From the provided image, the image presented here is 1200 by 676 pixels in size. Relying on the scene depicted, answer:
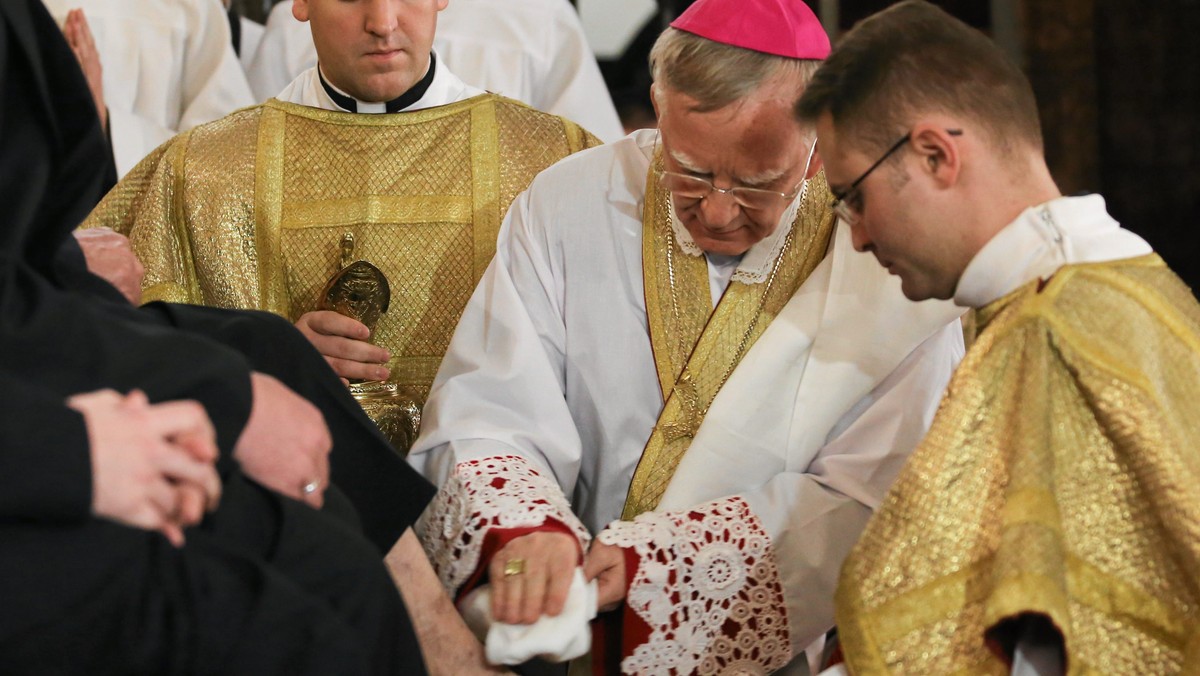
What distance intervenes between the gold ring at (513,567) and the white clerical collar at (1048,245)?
88 cm

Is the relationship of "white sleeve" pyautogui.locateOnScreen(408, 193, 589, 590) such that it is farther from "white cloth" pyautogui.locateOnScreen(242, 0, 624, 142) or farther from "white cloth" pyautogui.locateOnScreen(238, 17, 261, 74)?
"white cloth" pyautogui.locateOnScreen(238, 17, 261, 74)

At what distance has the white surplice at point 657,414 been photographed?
269cm

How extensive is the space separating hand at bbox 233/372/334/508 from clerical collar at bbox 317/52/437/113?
1853 mm

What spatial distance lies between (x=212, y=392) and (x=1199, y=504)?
1315 millimetres

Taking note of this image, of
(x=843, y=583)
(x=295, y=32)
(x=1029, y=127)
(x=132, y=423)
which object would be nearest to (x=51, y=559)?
(x=132, y=423)

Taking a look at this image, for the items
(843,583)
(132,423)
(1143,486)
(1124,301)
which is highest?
(132,423)

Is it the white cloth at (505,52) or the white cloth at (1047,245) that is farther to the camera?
the white cloth at (505,52)

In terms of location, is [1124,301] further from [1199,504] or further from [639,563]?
[639,563]

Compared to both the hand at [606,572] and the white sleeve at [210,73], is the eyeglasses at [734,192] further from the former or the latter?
the white sleeve at [210,73]

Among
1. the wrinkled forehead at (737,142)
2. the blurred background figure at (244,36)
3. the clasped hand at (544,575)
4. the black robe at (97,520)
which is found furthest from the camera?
the blurred background figure at (244,36)

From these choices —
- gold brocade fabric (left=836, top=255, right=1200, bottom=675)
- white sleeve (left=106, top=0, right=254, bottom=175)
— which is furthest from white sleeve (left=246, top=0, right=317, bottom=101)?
gold brocade fabric (left=836, top=255, right=1200, bottom=675)

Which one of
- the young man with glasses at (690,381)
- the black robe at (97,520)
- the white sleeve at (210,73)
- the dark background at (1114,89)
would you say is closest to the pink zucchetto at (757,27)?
the young man with glasses at (690,381)

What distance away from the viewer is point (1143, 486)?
6.66 feet

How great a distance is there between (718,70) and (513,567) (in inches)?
42.0
